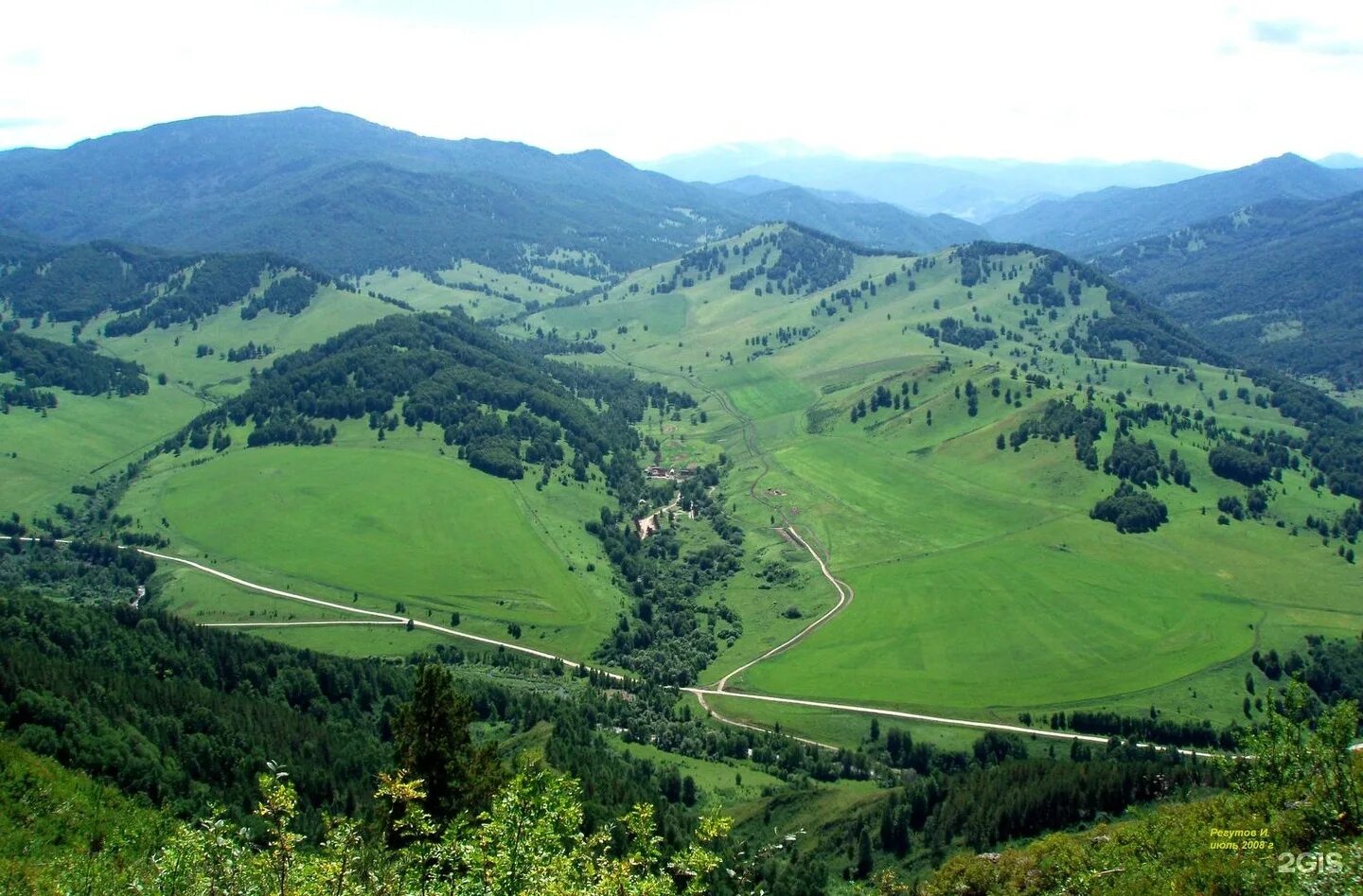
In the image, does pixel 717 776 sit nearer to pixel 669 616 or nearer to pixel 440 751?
pixel 440 751

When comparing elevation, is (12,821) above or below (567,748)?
above

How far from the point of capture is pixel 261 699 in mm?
112125

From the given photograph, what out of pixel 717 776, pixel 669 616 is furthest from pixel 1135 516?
pixel 717 776

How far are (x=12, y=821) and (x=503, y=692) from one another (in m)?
77.0

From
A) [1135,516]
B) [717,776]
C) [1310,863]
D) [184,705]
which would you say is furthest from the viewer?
[1135,516]

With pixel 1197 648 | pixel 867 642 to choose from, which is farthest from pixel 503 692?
pixel 1197 648

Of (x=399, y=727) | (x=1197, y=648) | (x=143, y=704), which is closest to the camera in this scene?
(x=399, y=727)

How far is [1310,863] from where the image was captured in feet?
123

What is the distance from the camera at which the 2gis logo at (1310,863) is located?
34.4m

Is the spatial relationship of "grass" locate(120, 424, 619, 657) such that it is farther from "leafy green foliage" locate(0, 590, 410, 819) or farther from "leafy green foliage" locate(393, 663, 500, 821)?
"leafy green foliage" locate(393, 663, 500, 821)

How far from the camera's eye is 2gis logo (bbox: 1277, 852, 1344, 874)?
3441 centimetres

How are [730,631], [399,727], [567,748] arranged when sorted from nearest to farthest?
[399,727]
[567,748]
[730,631]

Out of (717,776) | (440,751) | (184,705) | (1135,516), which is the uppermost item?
(440,751)

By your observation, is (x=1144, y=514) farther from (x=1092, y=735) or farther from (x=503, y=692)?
(x=503, y=692)
